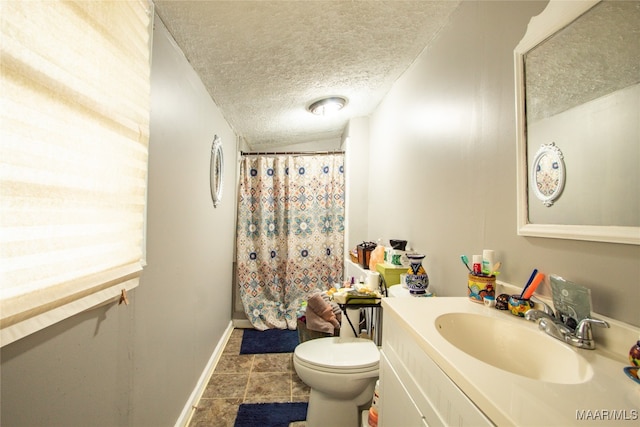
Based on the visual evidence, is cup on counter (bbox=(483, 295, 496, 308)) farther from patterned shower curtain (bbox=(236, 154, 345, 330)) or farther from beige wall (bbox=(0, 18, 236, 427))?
patterned shower curtain (bbox=(236, 154, 345, 330))

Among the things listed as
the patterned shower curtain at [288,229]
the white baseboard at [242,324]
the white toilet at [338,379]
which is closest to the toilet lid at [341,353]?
the white toilet at [338,379]

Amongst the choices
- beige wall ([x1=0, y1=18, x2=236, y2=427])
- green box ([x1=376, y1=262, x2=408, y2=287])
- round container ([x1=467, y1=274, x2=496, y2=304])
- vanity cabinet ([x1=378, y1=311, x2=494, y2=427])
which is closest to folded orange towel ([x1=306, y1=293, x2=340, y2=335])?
green box ([x1=376, y1=262, x2=408, y2=287])

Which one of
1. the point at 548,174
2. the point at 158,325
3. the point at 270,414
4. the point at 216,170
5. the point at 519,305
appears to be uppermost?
A: the point at 216,170

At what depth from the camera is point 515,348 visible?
2.53 feet

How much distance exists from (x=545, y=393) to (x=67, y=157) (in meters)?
1.16

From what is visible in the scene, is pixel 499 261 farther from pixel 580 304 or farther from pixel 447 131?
pixel 447 131

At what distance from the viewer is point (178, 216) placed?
1470mm

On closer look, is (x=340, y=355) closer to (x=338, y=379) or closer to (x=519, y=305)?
(x=338, y=379)

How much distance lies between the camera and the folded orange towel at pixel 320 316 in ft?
6.77

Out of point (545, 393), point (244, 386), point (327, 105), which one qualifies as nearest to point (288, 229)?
point (327, 105)

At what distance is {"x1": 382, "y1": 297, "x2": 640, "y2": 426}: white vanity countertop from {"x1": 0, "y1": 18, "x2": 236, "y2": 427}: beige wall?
97 centimetres

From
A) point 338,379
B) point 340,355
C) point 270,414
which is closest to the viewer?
point 338,379

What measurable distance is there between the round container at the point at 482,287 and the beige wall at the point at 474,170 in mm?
84

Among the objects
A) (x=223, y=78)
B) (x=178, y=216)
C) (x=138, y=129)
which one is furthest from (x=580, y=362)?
(x=223, y=78)
